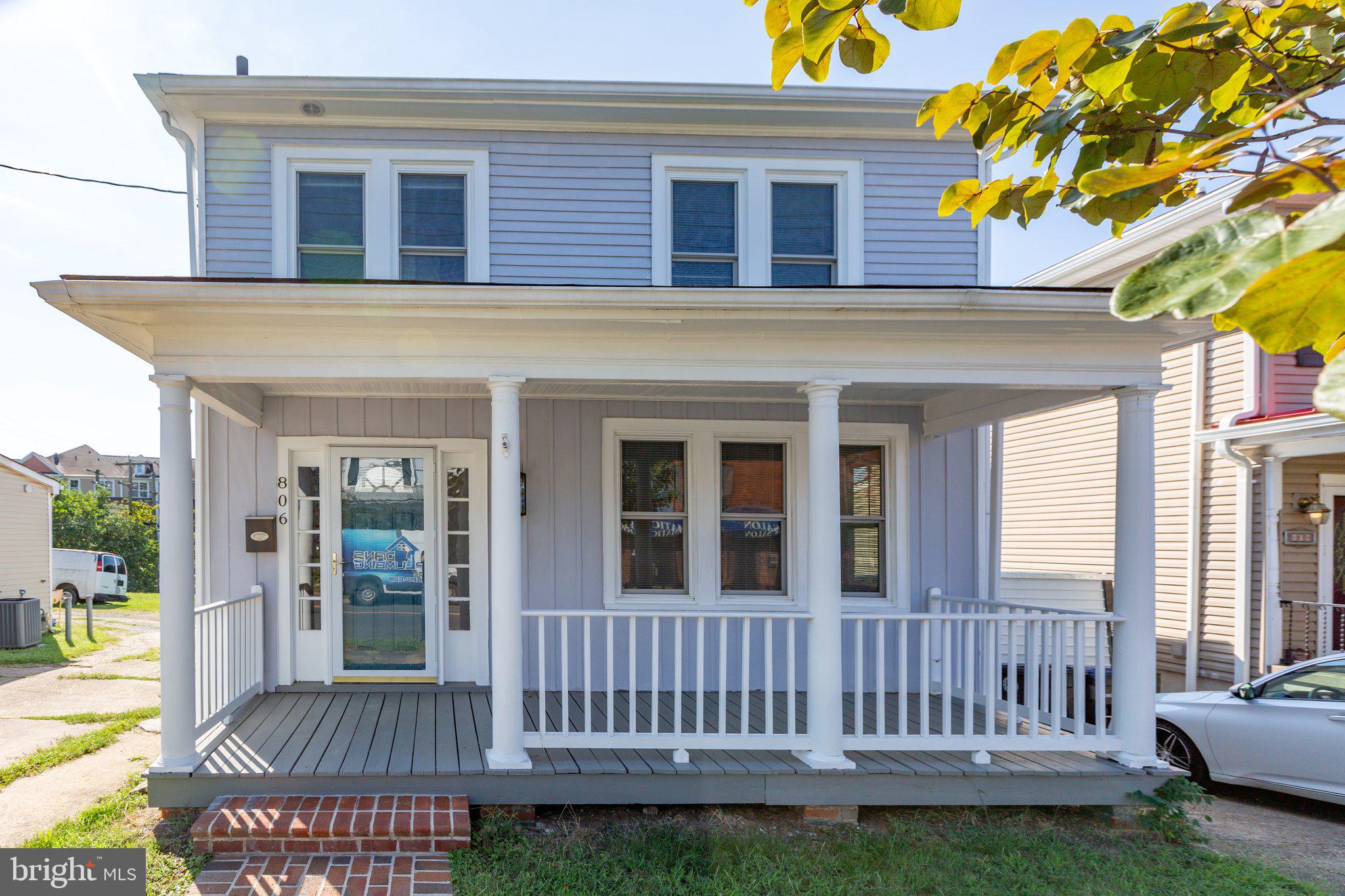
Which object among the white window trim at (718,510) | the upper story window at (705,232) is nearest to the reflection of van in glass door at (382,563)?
the white window trim at (718,510)

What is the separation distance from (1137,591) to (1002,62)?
3932 millimetres

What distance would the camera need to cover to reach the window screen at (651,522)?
618 centimetres

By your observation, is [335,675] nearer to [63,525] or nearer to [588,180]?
[588,180]

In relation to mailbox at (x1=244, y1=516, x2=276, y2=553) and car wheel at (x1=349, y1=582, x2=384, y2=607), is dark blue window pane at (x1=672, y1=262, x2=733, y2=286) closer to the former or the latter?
car wheel at (x1=349, y1=582, x2=384, y2=607)

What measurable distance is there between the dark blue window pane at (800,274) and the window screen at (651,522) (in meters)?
1.70

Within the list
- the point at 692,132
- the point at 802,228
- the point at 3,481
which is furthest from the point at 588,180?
the point at 3,481

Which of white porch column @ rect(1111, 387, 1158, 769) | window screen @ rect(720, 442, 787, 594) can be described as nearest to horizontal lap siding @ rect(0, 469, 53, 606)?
window screen @ rect(720, 442, 787, 594)

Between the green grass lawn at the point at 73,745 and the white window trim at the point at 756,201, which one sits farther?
the white window trim at the point at 756,201

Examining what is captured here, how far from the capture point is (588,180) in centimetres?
627

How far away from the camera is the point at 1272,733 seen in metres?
4.98

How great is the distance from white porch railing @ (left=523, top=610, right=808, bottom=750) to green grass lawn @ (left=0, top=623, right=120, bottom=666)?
8.06 metres

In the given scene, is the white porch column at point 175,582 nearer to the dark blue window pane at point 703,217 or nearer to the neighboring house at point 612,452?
the neighboring house at point 612,452

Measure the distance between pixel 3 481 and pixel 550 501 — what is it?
46.9 feet

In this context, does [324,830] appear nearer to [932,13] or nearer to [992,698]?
[992,698]
